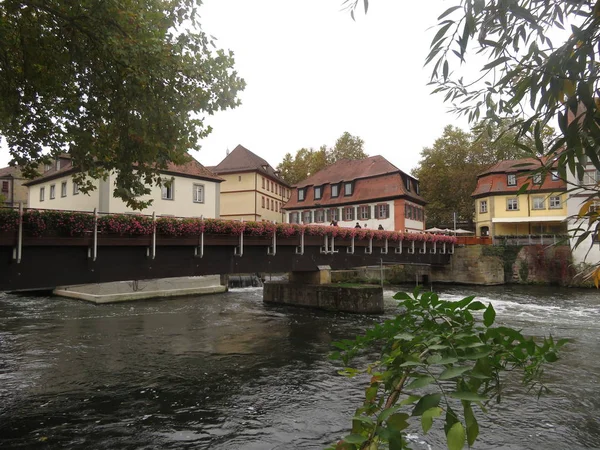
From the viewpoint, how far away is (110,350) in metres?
12.4

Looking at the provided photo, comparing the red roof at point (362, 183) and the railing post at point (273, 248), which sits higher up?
the red roof at point (362, 183)

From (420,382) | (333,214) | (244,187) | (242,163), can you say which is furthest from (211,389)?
(242,163)

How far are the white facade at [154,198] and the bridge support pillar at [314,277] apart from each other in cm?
1120

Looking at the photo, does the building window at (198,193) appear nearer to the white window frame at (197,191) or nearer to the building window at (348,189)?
the white window frame at (197,191)

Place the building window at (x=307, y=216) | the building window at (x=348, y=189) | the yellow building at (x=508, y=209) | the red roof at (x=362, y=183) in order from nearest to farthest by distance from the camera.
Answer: the yellow building at (x=508, y=209)
the red roof at (x=362, y=183)
the building window at (x=348, y=189)
the building window at (x=307, y=216)

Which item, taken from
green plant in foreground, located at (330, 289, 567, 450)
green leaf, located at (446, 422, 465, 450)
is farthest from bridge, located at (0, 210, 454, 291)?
green leaf, located at (446, 422, 465, 450)

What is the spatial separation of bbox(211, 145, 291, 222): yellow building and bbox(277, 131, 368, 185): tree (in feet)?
32.3

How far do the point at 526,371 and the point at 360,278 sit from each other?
123 feet

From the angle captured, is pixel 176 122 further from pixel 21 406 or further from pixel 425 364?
pixel 425 364

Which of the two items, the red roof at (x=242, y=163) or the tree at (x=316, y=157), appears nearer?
the red roof at (x=242, y=163)

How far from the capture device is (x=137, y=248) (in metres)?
12.1

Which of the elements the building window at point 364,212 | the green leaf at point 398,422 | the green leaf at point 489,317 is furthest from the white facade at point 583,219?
the building window at point 364,212

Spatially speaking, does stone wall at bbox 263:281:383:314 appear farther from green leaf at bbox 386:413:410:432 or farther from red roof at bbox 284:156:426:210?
red roof at bbox 284:156:426:210

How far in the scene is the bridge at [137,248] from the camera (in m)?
9.64
